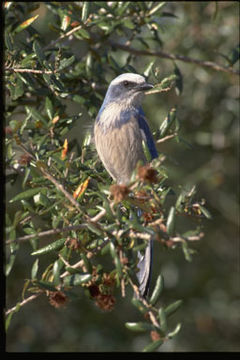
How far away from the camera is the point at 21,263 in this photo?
640 centimetres

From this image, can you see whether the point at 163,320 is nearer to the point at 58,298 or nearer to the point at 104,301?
the point at 104,301

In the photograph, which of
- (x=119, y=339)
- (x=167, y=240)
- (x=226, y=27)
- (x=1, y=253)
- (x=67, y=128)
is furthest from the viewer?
(x=226, y=27)

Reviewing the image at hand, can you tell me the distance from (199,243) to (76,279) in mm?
4650

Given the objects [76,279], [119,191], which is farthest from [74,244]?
[119,191]

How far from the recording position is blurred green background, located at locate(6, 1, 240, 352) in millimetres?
6297

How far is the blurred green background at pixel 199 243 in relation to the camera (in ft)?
20.7

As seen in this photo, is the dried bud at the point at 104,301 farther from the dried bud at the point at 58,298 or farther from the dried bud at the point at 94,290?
the dried bud at the point at 58,298

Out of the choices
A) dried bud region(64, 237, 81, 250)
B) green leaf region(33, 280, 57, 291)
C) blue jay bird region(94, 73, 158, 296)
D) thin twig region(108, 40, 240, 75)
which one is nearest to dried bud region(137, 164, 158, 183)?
dried bud region(64, 237, 81, 250)

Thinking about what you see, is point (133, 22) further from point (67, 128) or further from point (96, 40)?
point (67, 128)

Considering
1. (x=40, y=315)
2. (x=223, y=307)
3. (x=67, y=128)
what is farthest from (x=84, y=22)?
(x=223, y=307)

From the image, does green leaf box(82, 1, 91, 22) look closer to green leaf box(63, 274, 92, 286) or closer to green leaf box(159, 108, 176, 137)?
green leaf box(159, 108, 176, 137)

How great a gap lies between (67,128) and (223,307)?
151 inches

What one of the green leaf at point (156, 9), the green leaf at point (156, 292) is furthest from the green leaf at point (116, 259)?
the green leaf at point (156, 9)

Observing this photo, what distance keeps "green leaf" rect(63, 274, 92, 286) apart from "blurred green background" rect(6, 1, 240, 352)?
126 inches
